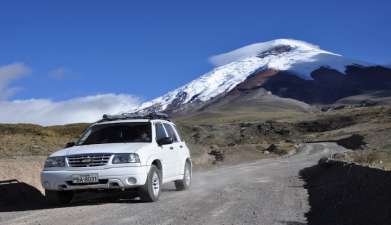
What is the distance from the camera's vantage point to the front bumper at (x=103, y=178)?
557 inches

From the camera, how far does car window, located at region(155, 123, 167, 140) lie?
16.3 metres

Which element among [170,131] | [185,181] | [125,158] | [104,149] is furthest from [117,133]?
[185,181]

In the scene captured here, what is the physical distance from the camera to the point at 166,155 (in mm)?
16234

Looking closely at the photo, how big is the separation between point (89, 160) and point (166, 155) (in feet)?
8.01

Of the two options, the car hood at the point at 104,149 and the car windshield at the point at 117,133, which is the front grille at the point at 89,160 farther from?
the car windshield at the point at 117,133

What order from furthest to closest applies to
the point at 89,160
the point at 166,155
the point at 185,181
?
1. the point at 185,181
2. the point at 166,155
3. the point at 89,160

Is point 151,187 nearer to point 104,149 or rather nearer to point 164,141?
point 104,149

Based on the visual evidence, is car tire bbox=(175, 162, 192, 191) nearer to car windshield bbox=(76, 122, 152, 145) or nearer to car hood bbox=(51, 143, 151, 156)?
car windshield bbox=(76, 122, 152, 145)

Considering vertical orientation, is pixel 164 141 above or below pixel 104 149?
above

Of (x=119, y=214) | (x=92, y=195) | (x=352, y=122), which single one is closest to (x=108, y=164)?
(x=119, y=214)

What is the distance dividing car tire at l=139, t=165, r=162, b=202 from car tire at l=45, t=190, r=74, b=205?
1.65 metres

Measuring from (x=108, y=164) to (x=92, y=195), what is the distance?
3.30 m

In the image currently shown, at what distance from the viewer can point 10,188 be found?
671 inches

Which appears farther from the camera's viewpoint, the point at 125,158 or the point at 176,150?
the point at 176,150
